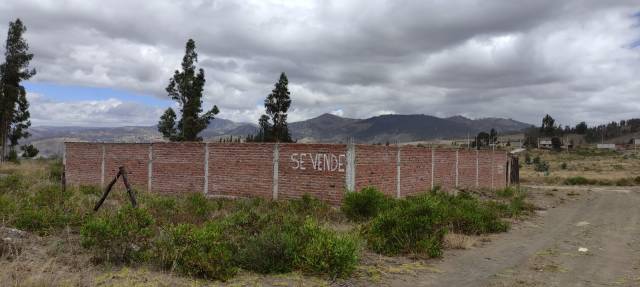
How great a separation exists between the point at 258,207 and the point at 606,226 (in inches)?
413

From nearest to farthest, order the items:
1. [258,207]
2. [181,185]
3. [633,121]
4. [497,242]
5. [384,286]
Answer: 1. [384,286]
2. [497,242]
3. [258,207]
4. [181,185]
5. [633,121]

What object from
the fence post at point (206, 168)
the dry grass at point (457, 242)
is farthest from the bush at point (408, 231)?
the fence post at point (206, 168)

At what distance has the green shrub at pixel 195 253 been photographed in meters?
6.52

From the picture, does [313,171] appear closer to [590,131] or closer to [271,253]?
[271,253]

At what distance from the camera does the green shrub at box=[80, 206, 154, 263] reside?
7090 mm

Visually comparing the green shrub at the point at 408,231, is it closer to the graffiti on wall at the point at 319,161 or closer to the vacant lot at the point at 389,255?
the vacant lot at the point at 389,255

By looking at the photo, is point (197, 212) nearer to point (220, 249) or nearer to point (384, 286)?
point (220, 249)

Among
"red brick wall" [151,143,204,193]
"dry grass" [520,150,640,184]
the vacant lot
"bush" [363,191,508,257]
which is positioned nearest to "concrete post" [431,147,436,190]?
the vacant lot

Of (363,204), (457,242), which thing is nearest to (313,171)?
(363,204)

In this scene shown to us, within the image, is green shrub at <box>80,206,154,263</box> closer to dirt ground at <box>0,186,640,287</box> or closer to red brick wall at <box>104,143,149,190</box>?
dirt ground at <box>0,186,640,287</box>

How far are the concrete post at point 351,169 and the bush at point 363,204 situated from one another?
5.31 ft

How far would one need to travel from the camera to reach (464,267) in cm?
829

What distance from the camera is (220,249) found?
6.89 meters

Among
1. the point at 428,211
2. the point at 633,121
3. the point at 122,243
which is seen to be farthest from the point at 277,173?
the point at 633,121
